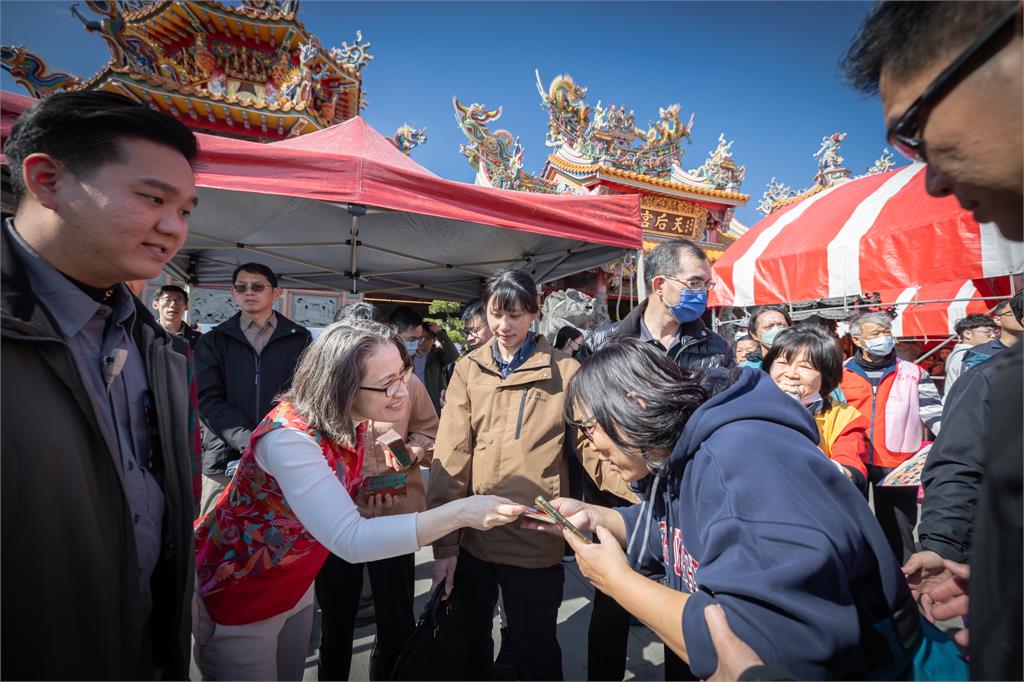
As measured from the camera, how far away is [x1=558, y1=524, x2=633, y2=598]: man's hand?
3.83 feet

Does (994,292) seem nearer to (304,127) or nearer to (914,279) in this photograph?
(914,279)

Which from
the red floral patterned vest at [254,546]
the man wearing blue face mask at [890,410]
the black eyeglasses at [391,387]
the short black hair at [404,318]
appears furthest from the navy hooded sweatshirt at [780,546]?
the short black hair at [404,318]

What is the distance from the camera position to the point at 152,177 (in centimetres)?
100

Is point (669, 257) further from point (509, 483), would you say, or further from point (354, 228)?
point (354, 228)

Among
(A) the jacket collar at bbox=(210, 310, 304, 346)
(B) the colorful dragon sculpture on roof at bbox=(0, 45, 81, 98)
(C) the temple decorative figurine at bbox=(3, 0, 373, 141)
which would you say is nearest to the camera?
(A) the jacket collar at bbox=(210, 310, 304, 346)

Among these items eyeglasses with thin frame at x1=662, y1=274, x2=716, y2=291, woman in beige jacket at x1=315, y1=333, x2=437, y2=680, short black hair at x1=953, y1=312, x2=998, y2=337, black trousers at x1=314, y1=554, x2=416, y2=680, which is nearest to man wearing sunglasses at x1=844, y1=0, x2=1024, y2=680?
eyeglasses with thin frame at x1=662, y1=274, x2=716, y2=291

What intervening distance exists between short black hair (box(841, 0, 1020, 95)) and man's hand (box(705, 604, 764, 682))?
3.35 ft

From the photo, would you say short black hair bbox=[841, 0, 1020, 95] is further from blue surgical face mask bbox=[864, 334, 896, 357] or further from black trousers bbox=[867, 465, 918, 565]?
black trousers bbox=[867, 465, 918, 565]

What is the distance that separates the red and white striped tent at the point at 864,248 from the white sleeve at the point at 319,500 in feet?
10.3

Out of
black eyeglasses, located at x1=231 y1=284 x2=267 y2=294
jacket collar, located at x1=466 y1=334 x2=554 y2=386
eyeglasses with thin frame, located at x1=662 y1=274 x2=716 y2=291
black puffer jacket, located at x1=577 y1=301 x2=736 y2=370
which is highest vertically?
eyeglasses with thin frame, located at x1=662 y1=274 x2=716 y2=291

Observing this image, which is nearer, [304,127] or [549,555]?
[549,555]

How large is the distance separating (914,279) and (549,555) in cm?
379

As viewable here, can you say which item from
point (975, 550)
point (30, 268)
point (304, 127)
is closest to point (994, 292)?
point (975, 550)

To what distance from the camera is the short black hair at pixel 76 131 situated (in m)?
0.91
